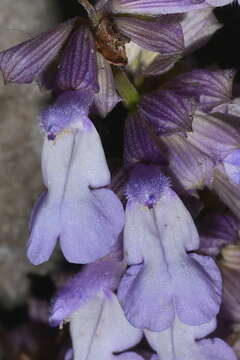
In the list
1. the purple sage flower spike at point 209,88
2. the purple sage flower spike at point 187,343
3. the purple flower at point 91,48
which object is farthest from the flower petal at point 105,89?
the purple sage flower spike at point 187,343

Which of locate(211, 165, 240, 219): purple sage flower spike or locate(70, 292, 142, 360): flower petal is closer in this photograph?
locate(211, 165, 240, 219): purple sage flower spike

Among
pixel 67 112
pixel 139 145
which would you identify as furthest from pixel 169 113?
pixel 67 112

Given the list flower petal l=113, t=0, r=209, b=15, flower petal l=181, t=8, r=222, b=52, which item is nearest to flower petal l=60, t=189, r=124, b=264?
flower petal l=113, t=0, r=209, b=15

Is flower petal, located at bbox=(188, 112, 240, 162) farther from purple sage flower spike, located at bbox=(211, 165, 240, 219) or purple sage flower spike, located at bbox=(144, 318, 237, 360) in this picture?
purple sage flower spike, located at bbox=(144, 318, 237, 360)

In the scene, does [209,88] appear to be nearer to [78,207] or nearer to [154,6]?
[154,6]

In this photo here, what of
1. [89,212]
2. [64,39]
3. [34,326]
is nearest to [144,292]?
[89,212]
